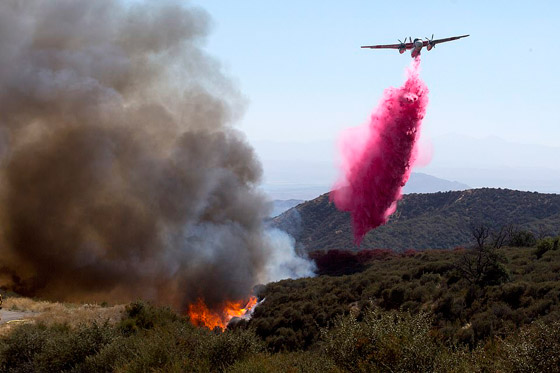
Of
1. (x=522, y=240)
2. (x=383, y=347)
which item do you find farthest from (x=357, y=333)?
(x=522, y=240)

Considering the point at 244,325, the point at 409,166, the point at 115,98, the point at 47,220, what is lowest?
Answer: the point at 244,325

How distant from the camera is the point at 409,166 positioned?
46.8 m

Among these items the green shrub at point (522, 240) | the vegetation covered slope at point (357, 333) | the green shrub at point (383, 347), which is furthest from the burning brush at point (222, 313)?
the green shrub at point (522, 240)

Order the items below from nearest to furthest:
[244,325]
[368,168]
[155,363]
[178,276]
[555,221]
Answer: [155,363]
[244,325]
[178,276]
[368,168]
[555,221]

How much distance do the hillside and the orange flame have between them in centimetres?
3813

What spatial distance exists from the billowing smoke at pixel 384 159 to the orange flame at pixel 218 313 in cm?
1664

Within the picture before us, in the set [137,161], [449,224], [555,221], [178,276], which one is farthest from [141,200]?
[555,221]

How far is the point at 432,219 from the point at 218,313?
225 ft

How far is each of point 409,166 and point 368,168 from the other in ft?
14.4

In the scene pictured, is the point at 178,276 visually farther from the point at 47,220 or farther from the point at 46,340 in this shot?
the point at 46,340

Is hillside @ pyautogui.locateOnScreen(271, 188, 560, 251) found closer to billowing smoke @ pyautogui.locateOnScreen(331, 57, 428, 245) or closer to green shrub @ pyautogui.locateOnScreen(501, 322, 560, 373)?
billowing smoke @ pyautogui.locateOnScreen(331, 57, 428, 245)

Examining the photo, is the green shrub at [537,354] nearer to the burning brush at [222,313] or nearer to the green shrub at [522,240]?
the burning brush at [222,313]

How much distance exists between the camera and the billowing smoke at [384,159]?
4453 cm

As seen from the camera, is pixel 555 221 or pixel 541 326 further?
pixel 555 221
